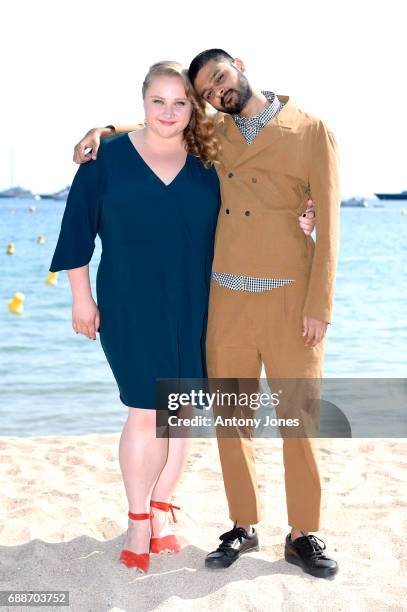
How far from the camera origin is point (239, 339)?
10.5 feet

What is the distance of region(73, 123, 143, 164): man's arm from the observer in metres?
3.16

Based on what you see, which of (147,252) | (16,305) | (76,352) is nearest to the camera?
(147,252)

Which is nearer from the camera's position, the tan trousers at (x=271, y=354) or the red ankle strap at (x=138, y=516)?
the tan trousers at (x=271, y=354)

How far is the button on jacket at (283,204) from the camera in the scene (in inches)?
122

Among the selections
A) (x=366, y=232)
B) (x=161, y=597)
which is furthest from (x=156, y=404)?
(x=366, y=232)

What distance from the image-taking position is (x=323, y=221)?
3090 mm

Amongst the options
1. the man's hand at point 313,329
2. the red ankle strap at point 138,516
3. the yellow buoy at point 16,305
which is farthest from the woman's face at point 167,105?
the yellow buoy at point 16,305

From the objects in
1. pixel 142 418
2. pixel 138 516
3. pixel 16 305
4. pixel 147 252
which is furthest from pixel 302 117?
pixel 16 305

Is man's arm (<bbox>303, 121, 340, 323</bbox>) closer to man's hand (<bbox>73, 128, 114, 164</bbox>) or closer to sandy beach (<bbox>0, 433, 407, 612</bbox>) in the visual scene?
man's hand (<bbox>73, 128, 114, 164</bbox>)

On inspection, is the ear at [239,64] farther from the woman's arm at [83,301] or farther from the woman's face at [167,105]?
the woman's arm at [83,301]

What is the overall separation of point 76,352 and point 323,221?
20.8ft

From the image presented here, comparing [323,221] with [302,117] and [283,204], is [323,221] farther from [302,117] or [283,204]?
[302,117]

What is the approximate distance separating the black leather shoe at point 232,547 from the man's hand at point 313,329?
0.82 metres

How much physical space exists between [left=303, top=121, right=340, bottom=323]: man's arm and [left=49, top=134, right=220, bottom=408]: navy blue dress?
1.23 ft
